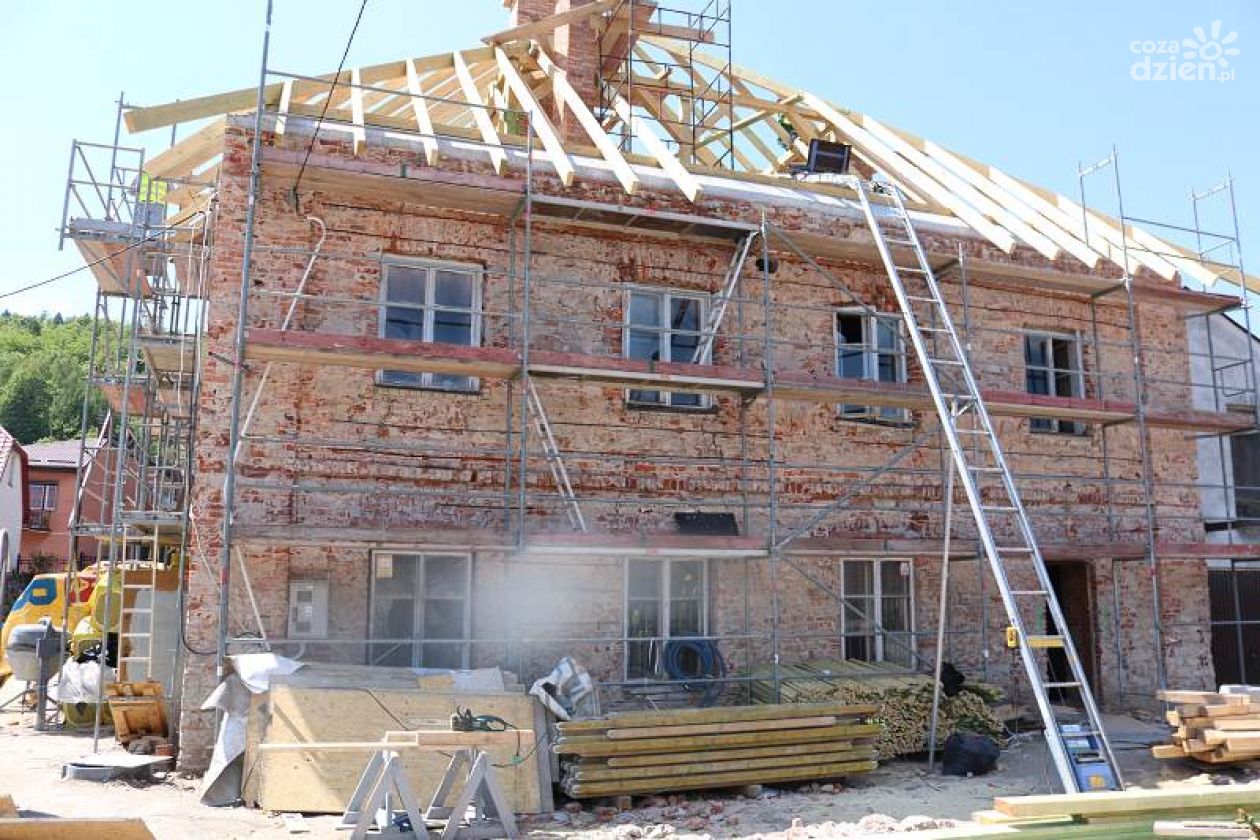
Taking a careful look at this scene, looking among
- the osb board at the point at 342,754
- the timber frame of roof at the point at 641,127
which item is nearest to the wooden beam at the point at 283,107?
the timber frame of roof at the point at 641,127

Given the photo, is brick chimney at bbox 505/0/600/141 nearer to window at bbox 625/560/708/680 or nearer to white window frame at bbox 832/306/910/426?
white window frame at bbox 832/306/910/426

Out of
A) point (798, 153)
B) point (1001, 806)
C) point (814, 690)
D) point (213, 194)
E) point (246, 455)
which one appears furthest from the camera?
point (798, 153)

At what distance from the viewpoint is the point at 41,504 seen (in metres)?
39.7

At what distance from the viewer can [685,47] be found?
1653 cm

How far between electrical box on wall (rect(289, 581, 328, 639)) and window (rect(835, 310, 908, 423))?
648 cm

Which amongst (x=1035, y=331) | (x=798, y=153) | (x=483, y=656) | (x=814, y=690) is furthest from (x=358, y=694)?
(x=798, y=153)

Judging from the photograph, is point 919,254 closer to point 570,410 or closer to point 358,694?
point 570,410

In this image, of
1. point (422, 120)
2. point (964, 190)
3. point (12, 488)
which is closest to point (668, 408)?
point (422, 120)

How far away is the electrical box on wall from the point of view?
1002 cm

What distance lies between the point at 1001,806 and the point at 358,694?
534cm

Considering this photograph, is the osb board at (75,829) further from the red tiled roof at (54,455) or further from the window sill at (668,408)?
the red tiled roof at (54,455)

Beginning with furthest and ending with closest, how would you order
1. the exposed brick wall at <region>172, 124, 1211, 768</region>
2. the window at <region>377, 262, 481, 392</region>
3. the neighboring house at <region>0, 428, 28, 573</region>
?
the neighboring house at <region>0, 428, 28, 573</region> → the window at <region>377, 262, 481, 392</region> → the exposed brick wall at <region>172, 124, 1211, 768</region>

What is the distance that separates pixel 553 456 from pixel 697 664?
2.81 metres

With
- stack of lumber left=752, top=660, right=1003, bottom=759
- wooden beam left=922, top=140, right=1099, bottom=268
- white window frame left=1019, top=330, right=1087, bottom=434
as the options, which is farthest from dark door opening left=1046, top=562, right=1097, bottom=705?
wooden beam left=922, top=140, right=1099, bottom=268
